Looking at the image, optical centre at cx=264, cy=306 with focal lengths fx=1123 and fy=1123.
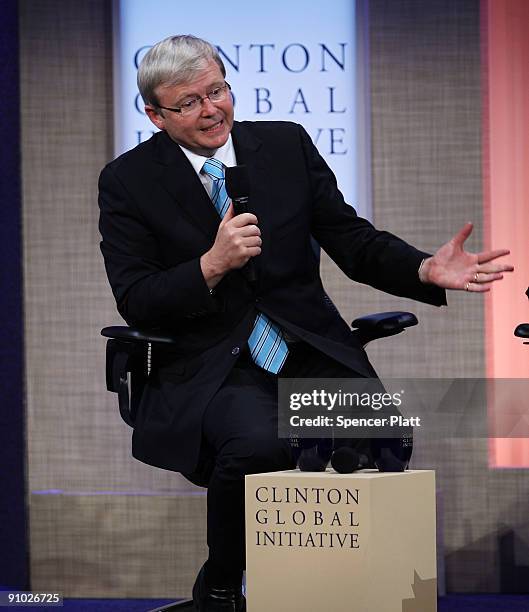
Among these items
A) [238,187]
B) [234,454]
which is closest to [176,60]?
[238,187]

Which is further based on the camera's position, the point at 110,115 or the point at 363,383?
the point at 110,115

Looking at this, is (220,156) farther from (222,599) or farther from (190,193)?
(222,599)

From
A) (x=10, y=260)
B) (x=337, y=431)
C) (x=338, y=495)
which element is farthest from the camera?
(x=10, y=260)

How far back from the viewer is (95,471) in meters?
4.03

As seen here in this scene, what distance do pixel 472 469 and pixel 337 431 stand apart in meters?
1.23

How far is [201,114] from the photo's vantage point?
2.93 metres

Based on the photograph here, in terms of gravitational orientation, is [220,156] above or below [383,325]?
above

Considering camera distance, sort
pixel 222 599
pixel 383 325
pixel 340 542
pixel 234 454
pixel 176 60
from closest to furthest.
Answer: pixel 340 542 < pixel 234 454 < pixel 222 599 < pixel 176 60 < pixel 383 325

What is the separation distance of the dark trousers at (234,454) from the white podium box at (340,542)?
192mm

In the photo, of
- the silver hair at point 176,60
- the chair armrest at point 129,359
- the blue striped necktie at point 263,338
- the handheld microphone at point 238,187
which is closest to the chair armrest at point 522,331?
the blue striped necktie at point 263,338

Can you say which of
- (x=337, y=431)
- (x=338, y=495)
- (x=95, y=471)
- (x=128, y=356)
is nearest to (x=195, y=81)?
(x=128, y=356)

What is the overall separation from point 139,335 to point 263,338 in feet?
1.09

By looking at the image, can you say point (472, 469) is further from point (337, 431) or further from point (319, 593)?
point (319, 593)

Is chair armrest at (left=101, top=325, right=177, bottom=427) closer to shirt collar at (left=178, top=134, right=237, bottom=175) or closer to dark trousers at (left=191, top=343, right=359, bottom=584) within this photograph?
dark trousers at (left=191, top=343, right=359, bottom=584)
